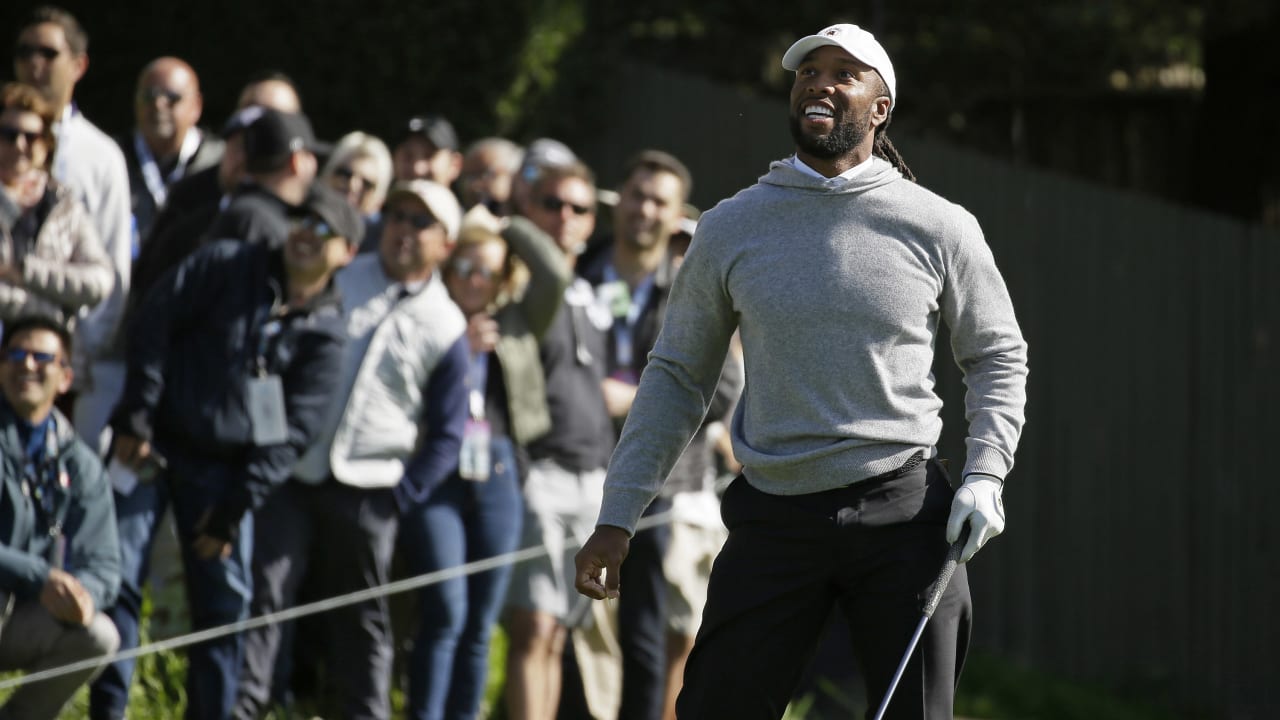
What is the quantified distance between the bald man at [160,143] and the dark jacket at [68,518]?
1709mm

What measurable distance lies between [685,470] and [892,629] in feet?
9.36

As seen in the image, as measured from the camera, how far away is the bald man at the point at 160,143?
7.23 m

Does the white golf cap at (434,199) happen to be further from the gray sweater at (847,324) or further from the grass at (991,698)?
the gray sweater at (847,324)

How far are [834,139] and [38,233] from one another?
10.00 ft

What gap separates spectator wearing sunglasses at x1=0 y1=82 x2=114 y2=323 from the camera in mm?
6090

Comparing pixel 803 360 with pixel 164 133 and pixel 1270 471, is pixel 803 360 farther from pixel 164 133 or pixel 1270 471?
pixel 1270 471

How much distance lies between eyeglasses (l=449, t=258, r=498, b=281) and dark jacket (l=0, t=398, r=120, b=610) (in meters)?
1.63

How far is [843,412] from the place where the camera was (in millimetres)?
4246

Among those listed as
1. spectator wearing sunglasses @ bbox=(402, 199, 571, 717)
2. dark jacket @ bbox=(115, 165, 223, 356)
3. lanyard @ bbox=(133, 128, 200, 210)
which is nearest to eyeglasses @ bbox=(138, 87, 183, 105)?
lanyard @ bbox=(133, 128, 200, 210)

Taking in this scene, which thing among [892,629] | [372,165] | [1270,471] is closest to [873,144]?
[892,629]

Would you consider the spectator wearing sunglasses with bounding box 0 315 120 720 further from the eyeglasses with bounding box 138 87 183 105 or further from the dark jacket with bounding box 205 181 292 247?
the eyeglasses with bounding box 138 87 183 105

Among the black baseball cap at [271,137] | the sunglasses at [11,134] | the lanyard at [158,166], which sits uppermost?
the sunglasses at [11,134]

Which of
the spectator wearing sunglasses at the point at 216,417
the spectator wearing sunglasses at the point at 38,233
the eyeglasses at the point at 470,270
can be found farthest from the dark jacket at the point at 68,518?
the eyeglasses at the point at 470,270

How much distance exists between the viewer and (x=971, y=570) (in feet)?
34.9
